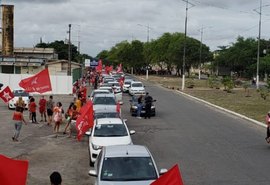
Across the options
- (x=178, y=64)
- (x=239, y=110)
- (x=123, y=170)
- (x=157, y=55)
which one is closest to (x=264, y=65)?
(x=178, y=64)

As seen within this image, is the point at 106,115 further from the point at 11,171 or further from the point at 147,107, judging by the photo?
the point at 11,171

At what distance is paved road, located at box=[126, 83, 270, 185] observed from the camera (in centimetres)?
1492

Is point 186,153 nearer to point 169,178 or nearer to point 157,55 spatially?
point 169,178

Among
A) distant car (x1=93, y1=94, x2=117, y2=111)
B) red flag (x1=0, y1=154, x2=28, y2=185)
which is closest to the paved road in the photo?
distant car (x1=93, y1=94, x2=117, y2=111)

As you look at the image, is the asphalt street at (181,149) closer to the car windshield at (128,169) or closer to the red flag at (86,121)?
the red flag at (86,121)

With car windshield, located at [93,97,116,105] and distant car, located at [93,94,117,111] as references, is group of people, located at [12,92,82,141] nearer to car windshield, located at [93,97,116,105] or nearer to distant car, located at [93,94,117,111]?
distant car, located at [93,94,117,111]

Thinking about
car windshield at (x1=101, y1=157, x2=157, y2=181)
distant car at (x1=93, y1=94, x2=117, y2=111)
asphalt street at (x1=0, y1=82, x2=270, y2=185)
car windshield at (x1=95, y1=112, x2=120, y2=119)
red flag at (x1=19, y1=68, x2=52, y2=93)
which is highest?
red flag at (x1=19, y1=68, x2=52, y2=93)

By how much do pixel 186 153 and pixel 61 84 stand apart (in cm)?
3402

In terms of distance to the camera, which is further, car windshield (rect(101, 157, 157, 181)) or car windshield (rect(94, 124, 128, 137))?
car windshield (rect(94, 124, 128, 137))

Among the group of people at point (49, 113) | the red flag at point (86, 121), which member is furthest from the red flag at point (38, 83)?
the red flag at point (86, 121)

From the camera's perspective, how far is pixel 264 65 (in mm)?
87250

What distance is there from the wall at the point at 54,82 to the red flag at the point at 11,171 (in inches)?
1697

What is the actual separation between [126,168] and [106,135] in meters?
5.74

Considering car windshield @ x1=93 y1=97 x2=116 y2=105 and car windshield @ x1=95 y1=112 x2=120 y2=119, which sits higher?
car windshield @ x1=93 y1=97 x2=116 y2=105
